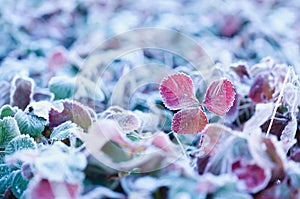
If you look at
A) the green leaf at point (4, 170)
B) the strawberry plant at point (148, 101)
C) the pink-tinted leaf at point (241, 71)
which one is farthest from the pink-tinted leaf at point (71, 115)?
the pink-tinted leaf at point (241, 71)

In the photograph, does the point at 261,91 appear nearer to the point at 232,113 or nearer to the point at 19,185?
the point at 232,113

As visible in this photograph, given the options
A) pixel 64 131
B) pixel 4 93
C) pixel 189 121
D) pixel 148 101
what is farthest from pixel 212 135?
pixel 4 93

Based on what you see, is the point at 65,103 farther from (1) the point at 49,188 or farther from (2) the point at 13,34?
(2) the point at 13,34

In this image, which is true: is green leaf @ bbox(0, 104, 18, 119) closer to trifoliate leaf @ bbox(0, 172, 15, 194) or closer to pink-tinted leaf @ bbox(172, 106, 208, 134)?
trifoliate leaf @ bbox(0, 172, 15, 194)

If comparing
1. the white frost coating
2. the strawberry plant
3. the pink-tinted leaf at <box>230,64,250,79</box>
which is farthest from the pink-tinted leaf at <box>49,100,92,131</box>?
the pink-tinted leaf at <box>230,64,250,79</box>

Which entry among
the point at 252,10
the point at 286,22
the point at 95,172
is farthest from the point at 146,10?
the point at 95,172
